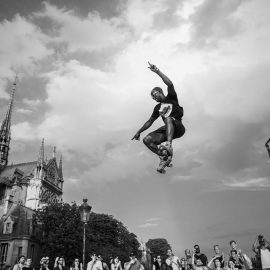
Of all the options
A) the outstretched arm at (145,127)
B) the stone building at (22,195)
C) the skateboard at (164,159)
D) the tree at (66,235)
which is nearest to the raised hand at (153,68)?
the outstretched arm at (145,127)

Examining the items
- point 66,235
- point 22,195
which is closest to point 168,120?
point 66,235

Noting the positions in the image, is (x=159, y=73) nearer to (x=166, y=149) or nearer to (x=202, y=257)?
(x=166, y=149)

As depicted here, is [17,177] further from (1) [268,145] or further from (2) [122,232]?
(1) [268,145]

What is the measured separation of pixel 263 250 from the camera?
311 inches

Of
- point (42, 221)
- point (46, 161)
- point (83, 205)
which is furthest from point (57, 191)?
point (83, 205)

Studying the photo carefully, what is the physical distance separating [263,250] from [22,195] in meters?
71.9

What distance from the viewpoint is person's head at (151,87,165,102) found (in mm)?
5402

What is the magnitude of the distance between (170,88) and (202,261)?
23.0 feet

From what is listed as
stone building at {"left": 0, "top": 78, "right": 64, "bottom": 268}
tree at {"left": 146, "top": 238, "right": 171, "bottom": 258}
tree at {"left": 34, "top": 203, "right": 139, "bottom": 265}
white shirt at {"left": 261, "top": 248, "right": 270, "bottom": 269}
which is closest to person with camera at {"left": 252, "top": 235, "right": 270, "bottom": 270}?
white shirt at {"left": 261, "top": 248, "right": 270, "bottom": 269}

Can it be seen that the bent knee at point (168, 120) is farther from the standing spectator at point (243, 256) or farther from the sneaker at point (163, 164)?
the standing spectator at point (243, 256)

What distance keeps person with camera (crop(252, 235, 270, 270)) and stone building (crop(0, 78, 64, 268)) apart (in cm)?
4467

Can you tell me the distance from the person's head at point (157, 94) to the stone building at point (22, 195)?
155 ft

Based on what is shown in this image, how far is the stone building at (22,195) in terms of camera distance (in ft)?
154

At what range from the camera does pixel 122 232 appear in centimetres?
6650
